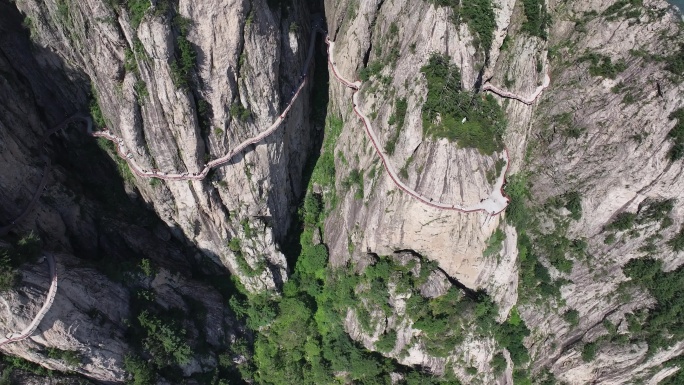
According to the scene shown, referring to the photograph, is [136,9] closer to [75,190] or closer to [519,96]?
[75,190]

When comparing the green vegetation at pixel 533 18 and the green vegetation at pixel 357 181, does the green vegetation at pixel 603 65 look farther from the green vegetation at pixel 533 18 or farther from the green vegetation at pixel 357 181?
the green vegetation at pixel 357 181

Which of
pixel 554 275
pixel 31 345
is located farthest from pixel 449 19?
pixel 31 345

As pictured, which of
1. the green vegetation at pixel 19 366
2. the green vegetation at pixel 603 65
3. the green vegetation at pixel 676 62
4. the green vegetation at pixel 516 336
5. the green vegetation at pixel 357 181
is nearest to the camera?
the green vegetation at pixel 19 366

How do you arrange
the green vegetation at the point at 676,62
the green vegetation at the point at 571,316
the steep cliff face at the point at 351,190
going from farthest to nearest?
the green vegetation at the point at 571,316 → the green vegetation at the point at 676,62 → the steep cliff face at the point at 351,190

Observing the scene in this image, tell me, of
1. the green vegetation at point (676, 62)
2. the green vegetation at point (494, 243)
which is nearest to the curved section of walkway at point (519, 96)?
the green vegetation at point (676, 62)

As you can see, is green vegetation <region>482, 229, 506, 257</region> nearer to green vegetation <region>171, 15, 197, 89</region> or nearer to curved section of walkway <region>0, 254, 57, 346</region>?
green vegetation <region>171, 15, 197, 89</region>

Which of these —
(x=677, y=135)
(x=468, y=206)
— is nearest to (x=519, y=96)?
(x=468, y=206)
